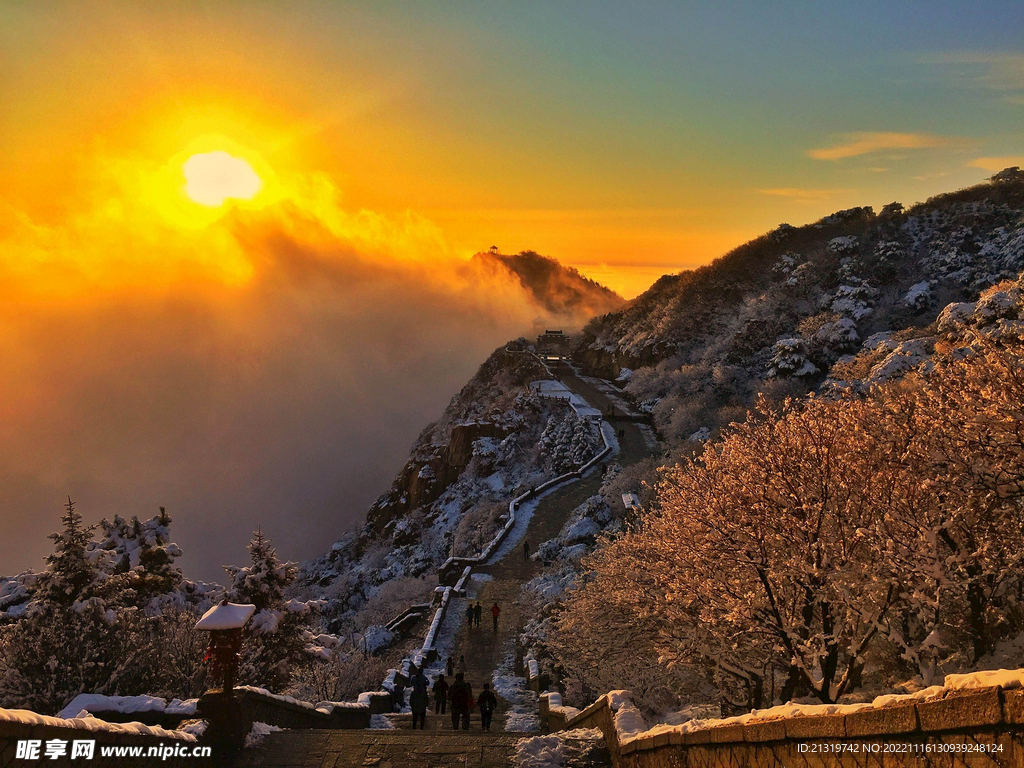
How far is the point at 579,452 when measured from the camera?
49281mm

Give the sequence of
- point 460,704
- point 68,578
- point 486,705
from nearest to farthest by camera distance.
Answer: point 460,704
point 486,705
point 68,578

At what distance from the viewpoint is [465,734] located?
1110cm

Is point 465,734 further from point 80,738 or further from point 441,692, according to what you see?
point 80,738

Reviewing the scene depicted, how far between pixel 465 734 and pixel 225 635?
4319 mm

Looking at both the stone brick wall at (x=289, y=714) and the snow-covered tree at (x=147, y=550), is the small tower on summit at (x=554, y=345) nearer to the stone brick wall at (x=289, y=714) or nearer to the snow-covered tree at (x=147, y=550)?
the snow-covered tree at (x=147, y=550)

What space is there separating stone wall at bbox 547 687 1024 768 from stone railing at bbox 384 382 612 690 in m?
13.8

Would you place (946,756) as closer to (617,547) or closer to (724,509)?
(724,509)

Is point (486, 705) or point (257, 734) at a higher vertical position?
point (257, 734)

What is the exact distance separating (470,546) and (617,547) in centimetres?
2568

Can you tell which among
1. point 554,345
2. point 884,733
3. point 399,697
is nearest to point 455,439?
point 554,345

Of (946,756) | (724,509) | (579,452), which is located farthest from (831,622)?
(579,452)

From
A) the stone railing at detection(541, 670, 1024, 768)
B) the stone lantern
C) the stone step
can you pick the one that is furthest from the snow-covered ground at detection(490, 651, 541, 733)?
the stone railing at detection(541, 670, 1024, 768)

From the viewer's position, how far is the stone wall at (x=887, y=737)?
3.58 metres

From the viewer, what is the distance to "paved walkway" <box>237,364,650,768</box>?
9.72m
